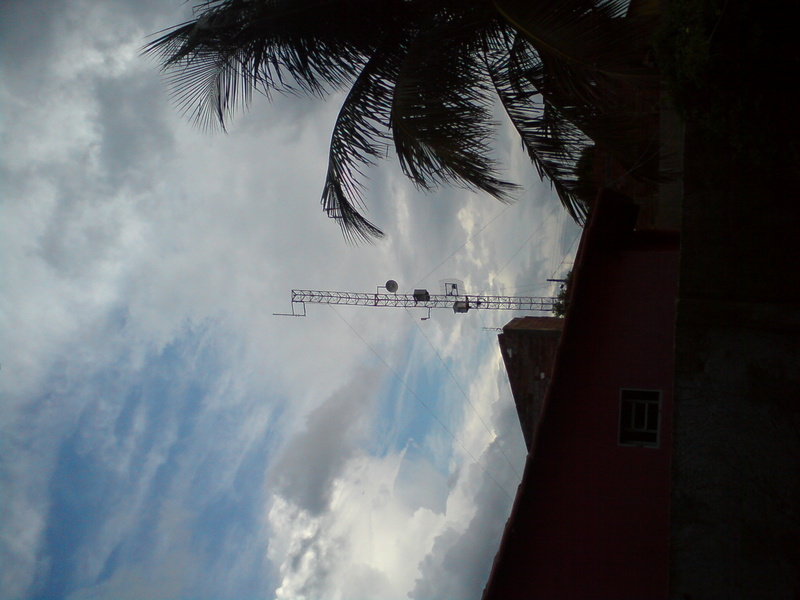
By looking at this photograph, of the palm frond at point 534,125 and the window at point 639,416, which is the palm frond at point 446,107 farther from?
the window at point 639,416

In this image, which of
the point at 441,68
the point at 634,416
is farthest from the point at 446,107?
the point at 634,416

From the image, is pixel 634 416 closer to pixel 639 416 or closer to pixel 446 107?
pixel 639 416

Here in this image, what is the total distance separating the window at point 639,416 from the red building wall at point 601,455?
0.27ft

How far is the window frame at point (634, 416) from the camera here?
6215 millimetres

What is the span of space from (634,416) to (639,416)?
0.22 feet

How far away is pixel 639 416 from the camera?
6383 mm

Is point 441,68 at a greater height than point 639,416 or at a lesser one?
greater

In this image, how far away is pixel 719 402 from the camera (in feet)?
15.6

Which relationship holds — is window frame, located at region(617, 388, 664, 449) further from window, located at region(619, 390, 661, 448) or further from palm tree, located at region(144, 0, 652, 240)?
palm tree, located at region(144, 0, 652, 240)

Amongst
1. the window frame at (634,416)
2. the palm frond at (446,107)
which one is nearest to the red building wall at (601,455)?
the window frame at (634,416)

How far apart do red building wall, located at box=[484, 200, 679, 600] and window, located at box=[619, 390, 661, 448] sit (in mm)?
83

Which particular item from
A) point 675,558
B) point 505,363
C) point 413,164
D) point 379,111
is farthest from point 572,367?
point 505,363

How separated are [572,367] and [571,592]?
2700 millimetres

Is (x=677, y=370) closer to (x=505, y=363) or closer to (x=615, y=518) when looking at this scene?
(x=615, y=518)
